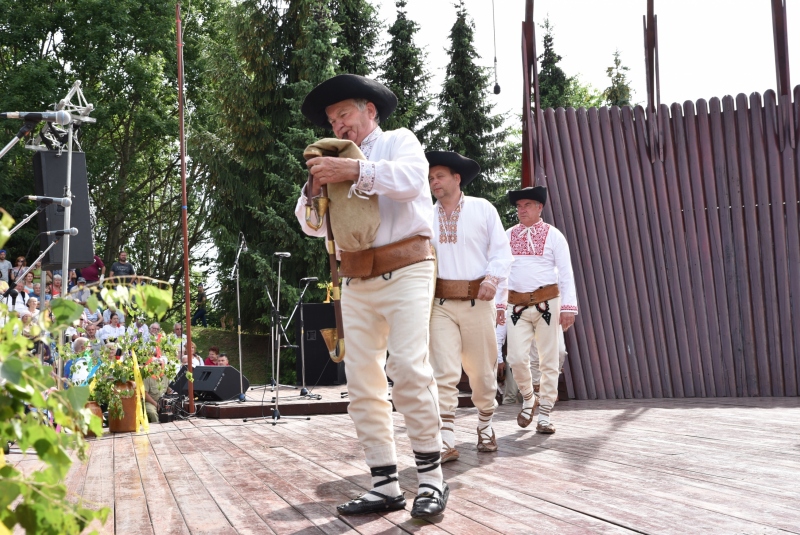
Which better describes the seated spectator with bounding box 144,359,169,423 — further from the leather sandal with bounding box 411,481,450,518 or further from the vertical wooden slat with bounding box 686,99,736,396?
the leather sandal with bounding box 411,481,450,518

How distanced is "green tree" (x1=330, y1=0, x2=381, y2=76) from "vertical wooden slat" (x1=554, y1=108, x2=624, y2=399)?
12.3 meters

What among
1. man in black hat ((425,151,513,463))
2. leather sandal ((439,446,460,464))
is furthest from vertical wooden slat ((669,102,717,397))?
leather sandal ((439,446,460,464))

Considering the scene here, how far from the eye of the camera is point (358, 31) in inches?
818

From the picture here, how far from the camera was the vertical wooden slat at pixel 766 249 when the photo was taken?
27.1 feet

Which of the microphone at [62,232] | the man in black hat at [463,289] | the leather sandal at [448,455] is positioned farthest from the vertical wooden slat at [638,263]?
the microphone at [62,232]

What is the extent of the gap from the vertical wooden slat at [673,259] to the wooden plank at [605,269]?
47cm

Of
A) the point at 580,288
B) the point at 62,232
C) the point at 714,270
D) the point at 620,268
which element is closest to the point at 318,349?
the point at 580,288

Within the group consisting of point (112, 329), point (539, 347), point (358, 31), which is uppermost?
point (358, 31)

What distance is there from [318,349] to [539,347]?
7519mm

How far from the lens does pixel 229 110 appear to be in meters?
19.3

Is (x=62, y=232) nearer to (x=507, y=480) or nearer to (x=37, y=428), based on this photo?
(x=507, y=480)

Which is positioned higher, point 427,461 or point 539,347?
point 539,347

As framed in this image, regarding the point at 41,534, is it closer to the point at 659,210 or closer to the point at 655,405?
the point at 655,405

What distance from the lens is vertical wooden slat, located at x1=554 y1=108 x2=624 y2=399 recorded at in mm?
8492
